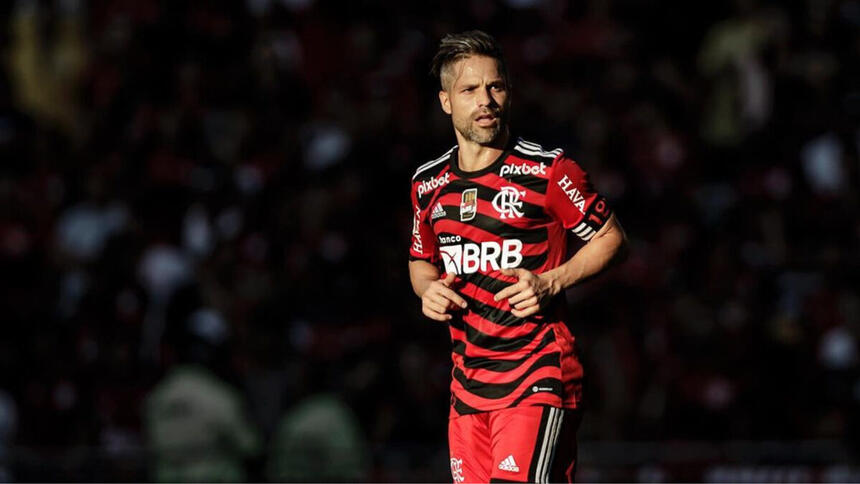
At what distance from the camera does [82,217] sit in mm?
11828

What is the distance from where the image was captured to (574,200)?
525cm

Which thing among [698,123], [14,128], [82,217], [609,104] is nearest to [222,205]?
[82,217]

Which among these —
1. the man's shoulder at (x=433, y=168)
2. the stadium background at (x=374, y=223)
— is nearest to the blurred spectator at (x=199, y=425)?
the stadium background at (x=374, y=223)

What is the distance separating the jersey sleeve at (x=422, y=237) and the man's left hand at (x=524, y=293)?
0.77m

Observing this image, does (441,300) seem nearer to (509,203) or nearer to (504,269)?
(504,269)

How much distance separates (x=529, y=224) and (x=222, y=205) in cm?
665

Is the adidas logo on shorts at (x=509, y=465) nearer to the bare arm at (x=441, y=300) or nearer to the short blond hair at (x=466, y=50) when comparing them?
the bare arm at (x=441, y=300)

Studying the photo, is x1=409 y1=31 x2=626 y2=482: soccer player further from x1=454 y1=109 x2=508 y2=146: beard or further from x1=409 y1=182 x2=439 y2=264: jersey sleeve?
x1=409 y1=182 x2=439 y2=264: jersey sleeve

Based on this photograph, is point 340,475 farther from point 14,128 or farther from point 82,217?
point 14,128

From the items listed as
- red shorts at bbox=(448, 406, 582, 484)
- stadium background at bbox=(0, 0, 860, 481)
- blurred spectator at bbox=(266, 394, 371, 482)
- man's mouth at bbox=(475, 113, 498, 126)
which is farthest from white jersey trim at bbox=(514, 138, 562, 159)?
blurred spectator at bbox=(266, 394, 371, 482)

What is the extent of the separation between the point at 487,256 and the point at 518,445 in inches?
30.4

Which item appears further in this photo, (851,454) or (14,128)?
(14,128)

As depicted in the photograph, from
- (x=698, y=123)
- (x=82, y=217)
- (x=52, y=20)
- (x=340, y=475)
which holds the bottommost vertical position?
(x=340, y=475)

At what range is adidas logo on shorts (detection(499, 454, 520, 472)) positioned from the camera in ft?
16.8
